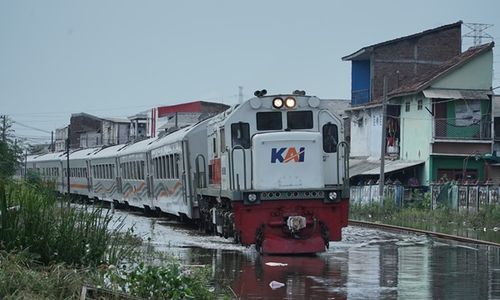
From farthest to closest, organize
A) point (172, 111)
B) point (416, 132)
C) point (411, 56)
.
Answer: point (172, 111), point (411, 56), point (416, 132)

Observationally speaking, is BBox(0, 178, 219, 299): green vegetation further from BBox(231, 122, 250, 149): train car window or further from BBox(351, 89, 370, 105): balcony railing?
BBox(351, 89, 370, 105): balcony railing

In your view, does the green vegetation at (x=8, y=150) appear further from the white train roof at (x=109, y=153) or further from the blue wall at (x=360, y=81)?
the blue wall at (x=360, y=81)

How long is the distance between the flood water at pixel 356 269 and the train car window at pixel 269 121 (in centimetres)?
271

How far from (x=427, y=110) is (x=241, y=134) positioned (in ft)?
A: 90.2

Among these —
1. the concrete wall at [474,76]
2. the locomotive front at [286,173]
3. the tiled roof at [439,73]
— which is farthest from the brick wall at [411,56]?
the locomotive front at [286,173]

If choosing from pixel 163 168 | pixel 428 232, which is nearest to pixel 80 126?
pixel 163 168

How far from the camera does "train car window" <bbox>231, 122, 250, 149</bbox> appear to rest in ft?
60.6

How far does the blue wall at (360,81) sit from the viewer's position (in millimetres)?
53316

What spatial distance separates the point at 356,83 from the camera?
54.6 m

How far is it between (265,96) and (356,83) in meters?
36.5

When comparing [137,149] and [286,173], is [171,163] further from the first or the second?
[286,173]

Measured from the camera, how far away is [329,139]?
18.8 metres

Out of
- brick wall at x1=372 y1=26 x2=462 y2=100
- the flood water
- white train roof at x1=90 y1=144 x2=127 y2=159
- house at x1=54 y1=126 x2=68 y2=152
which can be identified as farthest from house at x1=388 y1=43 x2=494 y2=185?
house at x1=54 y1=126 x2=68 y2=152

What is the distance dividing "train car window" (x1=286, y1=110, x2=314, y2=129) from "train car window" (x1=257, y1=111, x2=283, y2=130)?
199mm
